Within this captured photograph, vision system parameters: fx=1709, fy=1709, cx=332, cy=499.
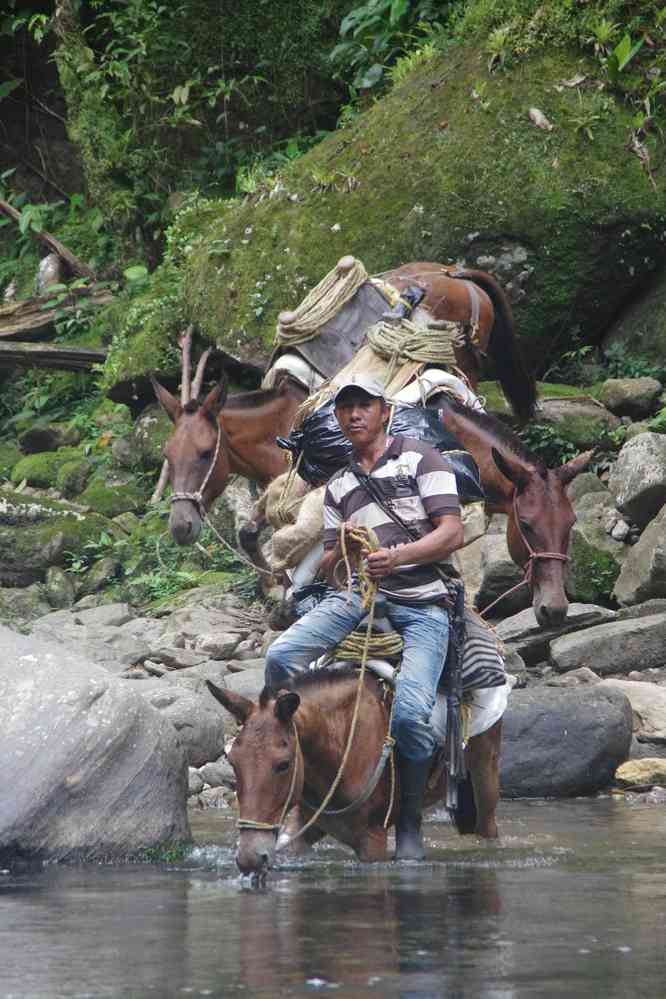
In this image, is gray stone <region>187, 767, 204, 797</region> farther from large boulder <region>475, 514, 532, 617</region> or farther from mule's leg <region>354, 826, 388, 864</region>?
large boulder <region>475, 514, 532, 617</region>

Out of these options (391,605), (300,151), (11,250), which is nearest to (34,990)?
(391,605)

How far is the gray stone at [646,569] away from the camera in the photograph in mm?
12250

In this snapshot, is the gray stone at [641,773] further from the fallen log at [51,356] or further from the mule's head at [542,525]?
the fallen log at [51,356]

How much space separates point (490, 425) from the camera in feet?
33.0

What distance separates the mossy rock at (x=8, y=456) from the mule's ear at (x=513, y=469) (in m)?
11.8

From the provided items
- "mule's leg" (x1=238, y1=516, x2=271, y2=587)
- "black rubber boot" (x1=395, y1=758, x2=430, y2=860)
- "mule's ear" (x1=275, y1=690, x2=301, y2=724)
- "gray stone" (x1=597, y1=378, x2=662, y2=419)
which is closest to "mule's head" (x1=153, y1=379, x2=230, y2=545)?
"mule's leg" (x1=238, y1=516, x2=271, y2=587)

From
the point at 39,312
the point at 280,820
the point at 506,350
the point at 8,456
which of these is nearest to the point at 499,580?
the point at 506,350

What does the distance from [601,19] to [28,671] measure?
10.3 meters

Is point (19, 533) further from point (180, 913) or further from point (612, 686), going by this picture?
point (180, 913)

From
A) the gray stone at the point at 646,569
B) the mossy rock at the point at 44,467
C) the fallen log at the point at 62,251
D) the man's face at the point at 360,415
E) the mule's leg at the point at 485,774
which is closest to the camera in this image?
the man's face at the point at 360,415

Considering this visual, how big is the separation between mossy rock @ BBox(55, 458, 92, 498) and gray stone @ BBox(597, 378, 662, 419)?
22.0ft

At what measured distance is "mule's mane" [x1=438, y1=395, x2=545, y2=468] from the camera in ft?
32.7

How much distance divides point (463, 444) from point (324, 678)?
125 inches

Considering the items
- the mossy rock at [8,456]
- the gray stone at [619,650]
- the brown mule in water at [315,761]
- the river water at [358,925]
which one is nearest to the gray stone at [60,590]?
the mossy rock at [8,456]
